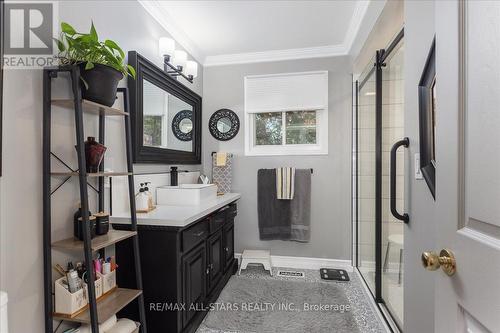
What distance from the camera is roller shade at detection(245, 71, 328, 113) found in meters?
2.89

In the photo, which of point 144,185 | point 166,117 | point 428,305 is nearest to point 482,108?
point 428,305

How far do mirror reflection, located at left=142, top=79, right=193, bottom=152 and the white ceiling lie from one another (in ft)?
2.08

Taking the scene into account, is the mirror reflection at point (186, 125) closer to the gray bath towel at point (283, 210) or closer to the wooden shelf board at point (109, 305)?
the gray bath towel at point (283, 210)

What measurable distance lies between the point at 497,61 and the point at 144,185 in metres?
2.03

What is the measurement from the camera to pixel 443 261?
65cm

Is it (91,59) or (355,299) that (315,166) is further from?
(91,59)

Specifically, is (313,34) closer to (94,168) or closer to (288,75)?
(288,75)

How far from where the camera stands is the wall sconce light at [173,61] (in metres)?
2.12

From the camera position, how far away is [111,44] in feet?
3.94

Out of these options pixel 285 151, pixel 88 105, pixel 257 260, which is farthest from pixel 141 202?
pixel 285 151

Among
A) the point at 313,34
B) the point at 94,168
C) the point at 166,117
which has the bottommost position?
the point at 94,168

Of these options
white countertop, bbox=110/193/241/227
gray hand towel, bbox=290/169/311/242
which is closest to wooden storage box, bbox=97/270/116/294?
white countertop, bbox=110/193/241/227

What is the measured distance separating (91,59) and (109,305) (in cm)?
124
